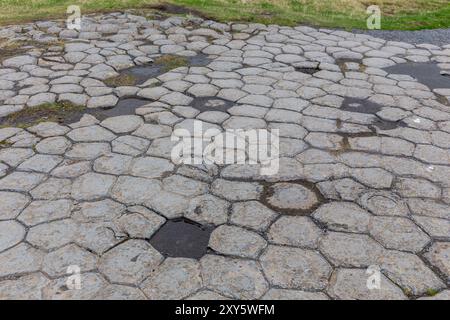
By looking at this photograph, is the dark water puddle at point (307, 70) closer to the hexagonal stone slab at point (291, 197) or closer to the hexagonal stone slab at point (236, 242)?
the hexagonal stone slab at point (291, 197)

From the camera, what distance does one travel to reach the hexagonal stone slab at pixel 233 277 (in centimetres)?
246

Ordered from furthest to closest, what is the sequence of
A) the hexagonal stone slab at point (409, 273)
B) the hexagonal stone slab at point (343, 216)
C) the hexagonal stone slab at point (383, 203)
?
the hexagonal stone slab at point (383, 203) < the hexagonal stone slab at point (343, 216) < the hexagonal stone slab at point (409, 273)

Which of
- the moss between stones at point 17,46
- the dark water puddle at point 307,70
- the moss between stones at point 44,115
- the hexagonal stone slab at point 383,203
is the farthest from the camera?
the moss between stones at point 17,46

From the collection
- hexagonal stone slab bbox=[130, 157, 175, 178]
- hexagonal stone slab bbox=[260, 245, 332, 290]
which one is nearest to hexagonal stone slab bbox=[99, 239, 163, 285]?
hexagonal stone slab bbox=[260, 245, 332, 290]

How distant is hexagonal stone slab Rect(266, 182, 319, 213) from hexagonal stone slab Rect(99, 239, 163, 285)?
0.94 m

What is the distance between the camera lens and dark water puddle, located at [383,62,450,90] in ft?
17.7

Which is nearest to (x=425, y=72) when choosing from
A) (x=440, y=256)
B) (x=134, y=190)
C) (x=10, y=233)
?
(x=440, y=256)

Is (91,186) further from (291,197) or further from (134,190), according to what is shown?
(291,197)

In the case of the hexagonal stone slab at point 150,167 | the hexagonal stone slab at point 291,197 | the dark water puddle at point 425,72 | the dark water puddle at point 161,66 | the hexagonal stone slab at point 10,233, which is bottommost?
the hexagonal stone slab at point 10,233

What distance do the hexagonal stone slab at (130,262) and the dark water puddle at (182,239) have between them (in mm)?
70

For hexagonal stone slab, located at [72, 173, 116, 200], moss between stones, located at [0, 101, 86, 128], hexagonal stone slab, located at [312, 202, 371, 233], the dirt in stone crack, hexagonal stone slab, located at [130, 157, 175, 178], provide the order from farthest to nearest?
the dirt in stone crack < moss between stones, located at [0, 101, 86, 128] < hexagonal stone slab, located at [130, 157, 175, 178] < hexagonal stone slab, located at [72, 173, 116, 200] < hexagonal stone slab, located at [312, 202, 371, 233]

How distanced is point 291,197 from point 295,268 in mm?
720

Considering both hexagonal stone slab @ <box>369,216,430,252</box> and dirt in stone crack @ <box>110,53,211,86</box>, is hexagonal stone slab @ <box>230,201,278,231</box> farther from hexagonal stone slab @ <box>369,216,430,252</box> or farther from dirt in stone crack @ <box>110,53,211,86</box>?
dirt in stone crack @ <box>110,53,211,86</box>

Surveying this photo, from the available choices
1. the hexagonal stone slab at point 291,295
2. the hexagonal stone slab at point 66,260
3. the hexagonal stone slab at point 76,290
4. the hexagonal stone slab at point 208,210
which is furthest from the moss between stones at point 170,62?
the hexagonal stone slab at point 291,295
